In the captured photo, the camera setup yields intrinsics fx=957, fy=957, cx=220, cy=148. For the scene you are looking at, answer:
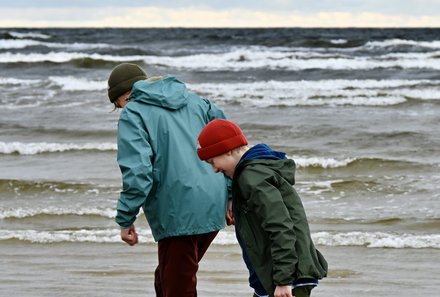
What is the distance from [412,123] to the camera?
1647cm

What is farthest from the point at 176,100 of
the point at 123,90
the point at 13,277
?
the point at 13,277

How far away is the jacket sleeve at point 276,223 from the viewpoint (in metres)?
3.51

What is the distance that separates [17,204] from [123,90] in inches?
238

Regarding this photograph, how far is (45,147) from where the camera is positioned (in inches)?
550

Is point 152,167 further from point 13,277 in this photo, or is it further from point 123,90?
point 13,277

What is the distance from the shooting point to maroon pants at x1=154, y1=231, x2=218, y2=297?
4.29 metres

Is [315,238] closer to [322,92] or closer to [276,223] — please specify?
[276,223]

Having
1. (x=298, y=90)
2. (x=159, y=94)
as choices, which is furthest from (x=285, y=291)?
(x=298, y=90)

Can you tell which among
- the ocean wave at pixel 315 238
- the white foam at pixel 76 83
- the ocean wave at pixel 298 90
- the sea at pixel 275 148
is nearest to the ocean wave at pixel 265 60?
the sea at pixel 275 148

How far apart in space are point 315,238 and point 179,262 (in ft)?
12.6

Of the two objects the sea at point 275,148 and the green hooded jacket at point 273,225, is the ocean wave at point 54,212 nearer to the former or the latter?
the sea at point 275,148

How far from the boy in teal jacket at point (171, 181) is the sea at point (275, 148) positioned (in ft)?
6.80

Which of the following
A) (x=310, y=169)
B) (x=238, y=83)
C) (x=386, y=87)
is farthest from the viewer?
(x=238, y=83)

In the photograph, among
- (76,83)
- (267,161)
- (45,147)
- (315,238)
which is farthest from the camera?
(76,83)
